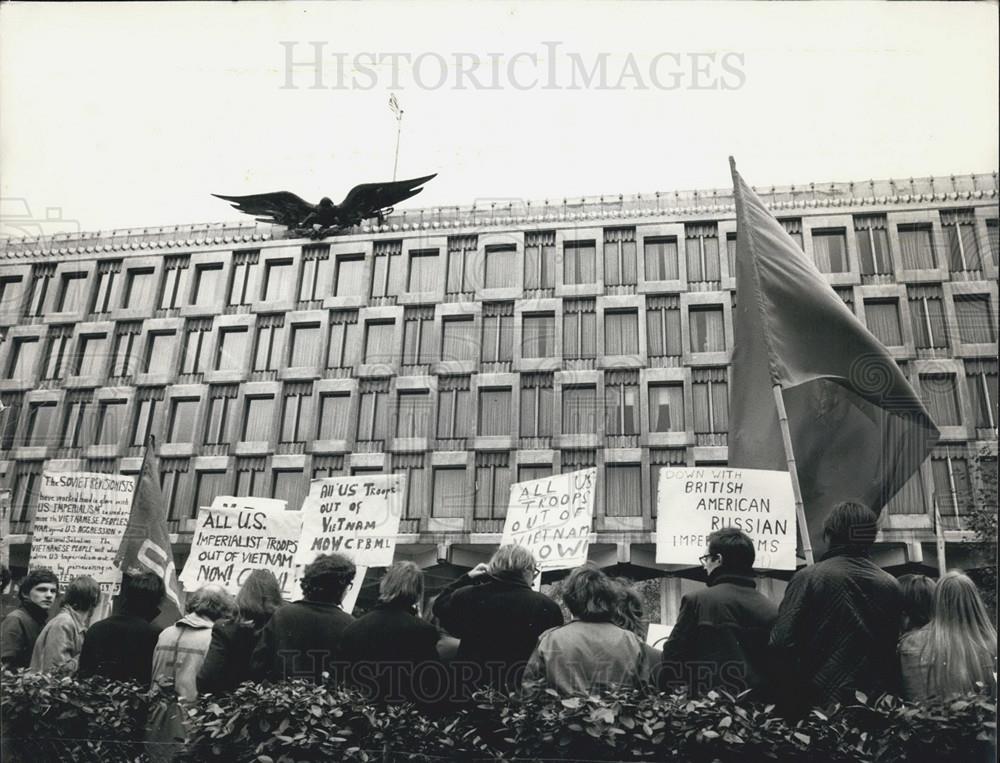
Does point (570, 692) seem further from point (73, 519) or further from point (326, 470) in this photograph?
point (326, 470)

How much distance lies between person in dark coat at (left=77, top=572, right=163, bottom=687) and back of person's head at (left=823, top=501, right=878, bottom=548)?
4321 mm

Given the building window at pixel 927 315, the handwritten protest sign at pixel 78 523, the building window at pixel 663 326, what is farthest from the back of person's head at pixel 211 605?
the building window at pixel 927 315

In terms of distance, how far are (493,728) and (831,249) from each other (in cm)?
3261

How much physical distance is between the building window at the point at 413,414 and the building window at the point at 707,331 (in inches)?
393

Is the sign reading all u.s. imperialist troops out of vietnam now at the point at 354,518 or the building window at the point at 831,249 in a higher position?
the building window at the point at 831,249

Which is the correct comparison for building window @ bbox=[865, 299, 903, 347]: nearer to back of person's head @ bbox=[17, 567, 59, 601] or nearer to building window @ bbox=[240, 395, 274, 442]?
building window @ bbox=[240, 395, 274, 442]

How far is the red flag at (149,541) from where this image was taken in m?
10.2

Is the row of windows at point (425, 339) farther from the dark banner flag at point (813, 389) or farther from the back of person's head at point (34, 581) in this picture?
the back of person's head at point (34, 581)

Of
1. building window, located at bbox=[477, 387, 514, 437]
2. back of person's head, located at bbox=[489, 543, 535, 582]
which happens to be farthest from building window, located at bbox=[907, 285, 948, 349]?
back of person's head, located at bbox=[489, 543, 535, 582]

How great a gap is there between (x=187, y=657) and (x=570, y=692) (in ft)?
8.37

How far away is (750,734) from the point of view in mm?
4941

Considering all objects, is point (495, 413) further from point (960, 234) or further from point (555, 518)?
point (555, 518)

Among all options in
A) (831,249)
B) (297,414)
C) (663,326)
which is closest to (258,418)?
(297,414)

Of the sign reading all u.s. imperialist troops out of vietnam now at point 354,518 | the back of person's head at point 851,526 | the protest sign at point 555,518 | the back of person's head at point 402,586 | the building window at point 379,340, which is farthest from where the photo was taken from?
the building window at point 379,340
